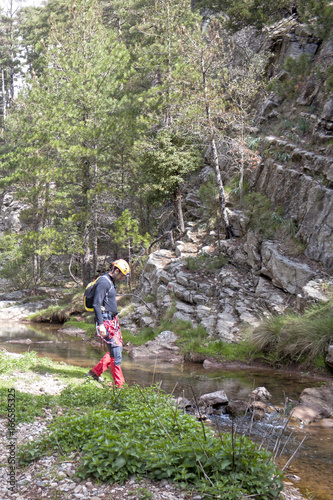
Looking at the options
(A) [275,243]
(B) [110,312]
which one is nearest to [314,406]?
(B) [110,312]

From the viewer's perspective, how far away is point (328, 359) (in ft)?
27.6

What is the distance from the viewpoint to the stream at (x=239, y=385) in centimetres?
420

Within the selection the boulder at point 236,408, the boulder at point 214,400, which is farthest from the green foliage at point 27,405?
the boulder at point 236,408

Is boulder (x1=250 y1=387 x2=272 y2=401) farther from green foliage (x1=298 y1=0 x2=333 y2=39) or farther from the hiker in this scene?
green foliage (x1=298 y1=0 x2=333 y2=39)

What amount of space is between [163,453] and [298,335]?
7.00 metres

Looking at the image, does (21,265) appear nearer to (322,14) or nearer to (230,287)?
(230,287)

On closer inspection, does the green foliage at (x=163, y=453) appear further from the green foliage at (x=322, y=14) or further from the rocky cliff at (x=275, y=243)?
the green foliage at (x=322, y=14)

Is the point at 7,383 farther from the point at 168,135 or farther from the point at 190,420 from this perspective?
the point at 168,135

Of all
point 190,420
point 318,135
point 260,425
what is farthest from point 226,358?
point 318,135

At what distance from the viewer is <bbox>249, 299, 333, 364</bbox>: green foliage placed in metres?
8.99

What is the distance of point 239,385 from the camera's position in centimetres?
838

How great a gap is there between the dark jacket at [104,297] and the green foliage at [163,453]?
2271 millimetres

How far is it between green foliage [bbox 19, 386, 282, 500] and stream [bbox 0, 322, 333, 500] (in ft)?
0.90

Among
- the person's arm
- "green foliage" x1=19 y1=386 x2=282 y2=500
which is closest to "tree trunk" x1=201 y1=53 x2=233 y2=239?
the person's arm
